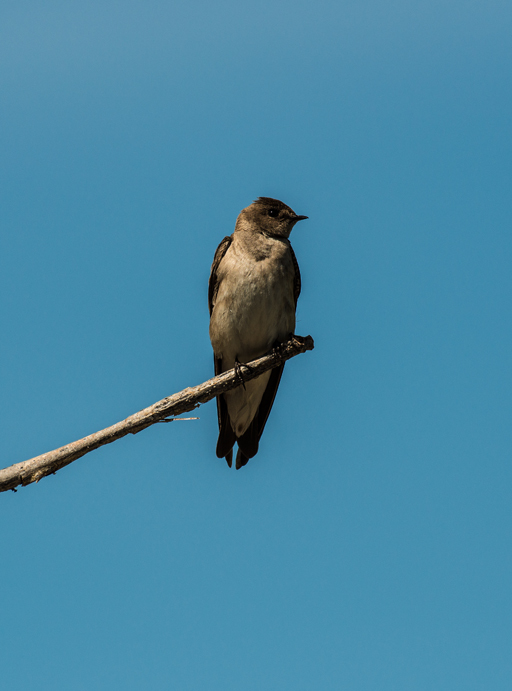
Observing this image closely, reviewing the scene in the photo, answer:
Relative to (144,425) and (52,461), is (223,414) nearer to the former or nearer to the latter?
(144,425)

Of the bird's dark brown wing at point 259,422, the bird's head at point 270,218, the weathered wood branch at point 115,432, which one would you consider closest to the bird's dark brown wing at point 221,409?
the bird's dark brown wing at point 259,422

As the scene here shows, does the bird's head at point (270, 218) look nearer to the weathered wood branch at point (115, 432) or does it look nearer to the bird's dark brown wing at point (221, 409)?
the bird's dark brown wing at point (221, 409)

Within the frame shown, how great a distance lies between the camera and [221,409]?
381 inches

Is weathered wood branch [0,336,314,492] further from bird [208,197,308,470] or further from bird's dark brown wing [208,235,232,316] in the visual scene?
bird's dark brown wing [208,235,232,316]

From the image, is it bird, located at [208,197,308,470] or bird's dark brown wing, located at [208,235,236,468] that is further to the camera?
bird's dark brown wing, located at [208,235,236,468]

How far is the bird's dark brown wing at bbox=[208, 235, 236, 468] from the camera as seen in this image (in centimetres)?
942

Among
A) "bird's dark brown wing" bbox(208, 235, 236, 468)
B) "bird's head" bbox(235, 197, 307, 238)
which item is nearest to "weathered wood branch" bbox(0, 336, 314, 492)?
"bird's dark brown wing" bbox(208, 235, 236, 468)

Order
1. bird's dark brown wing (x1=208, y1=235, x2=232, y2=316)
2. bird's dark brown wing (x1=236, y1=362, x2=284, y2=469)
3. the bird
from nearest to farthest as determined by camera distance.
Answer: the bird, bird's dark brown wing (x1=208, y1=235, x2=232, y2=316), bird's dark brown wing (x1=236, y1=362, x2=284, y2=469)

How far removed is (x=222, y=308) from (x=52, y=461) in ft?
11.3

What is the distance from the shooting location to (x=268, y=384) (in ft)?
32.8

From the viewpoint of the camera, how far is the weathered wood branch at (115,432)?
20.5 ft

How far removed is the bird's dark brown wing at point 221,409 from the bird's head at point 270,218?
1.27ft

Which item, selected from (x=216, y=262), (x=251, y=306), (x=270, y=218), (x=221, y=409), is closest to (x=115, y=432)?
(x=251, y=306)

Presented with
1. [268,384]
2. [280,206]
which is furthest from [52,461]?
[280,206]
